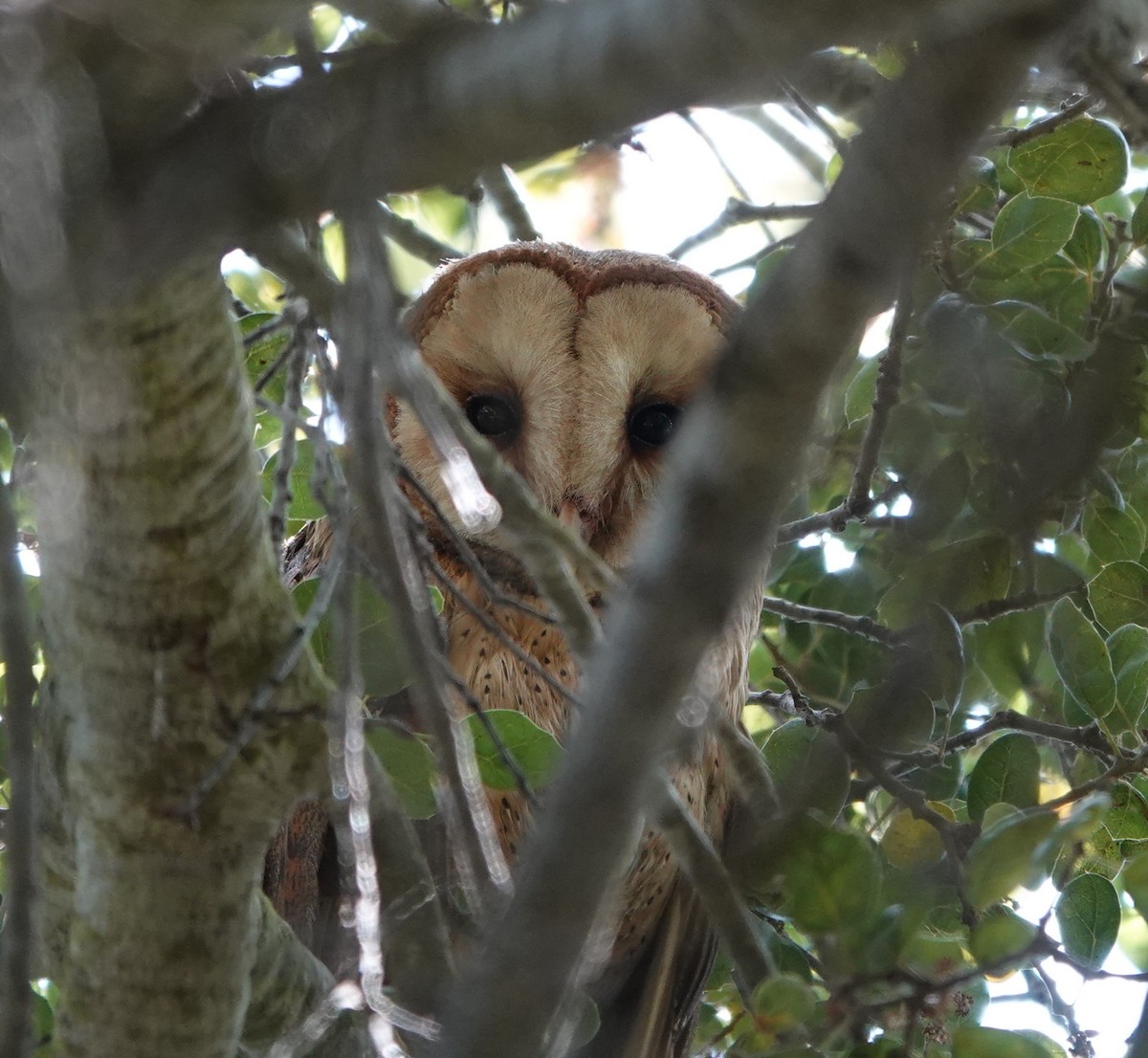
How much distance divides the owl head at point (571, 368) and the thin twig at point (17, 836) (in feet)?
4.36

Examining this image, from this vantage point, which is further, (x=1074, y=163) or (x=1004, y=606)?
(x=1074, y=163)

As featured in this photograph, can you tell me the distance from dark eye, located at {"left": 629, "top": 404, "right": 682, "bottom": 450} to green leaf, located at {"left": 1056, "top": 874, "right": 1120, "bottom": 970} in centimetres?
115

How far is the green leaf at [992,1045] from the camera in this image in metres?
1.09

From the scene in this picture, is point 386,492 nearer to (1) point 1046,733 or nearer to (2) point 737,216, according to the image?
(1) point 1046,733

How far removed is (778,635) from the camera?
265cm

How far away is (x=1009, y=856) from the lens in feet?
3.57

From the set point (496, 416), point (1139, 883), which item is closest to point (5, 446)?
point (496, 416)

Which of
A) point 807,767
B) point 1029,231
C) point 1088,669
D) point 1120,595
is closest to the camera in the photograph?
point 807,767

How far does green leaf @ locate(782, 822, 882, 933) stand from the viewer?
1.15 metres

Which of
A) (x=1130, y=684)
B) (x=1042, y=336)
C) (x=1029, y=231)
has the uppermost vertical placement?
(x=1029, y=231)

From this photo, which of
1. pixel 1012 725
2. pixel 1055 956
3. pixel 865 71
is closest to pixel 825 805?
pixel 1055 956

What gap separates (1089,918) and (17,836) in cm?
110

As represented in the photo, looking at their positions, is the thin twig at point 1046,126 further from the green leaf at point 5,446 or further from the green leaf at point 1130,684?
the green leaf at point 5,446

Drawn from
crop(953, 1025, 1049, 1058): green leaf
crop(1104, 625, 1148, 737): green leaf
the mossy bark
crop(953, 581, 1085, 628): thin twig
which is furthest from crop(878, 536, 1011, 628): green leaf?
the mossy bark
